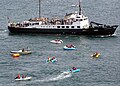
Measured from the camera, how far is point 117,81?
174 metres

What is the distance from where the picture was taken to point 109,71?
18388 centimetres

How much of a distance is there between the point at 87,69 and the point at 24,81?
73.1 feet

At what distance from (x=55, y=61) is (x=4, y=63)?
52.8 feet

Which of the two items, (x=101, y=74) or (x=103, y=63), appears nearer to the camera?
(x=101, y=74)

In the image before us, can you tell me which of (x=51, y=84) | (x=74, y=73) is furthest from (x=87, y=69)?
(x=51, y=84)

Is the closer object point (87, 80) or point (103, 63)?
point (87, 80)

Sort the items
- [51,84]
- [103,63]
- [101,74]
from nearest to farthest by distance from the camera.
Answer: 1. [51,84]
2. [101,74]
3. [103,63]

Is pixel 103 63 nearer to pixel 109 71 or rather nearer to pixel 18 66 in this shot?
pixel 109 71

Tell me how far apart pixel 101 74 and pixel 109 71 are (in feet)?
13.5

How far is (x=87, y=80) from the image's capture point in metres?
175

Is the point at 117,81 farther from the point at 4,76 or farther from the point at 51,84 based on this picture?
the point at 4,76

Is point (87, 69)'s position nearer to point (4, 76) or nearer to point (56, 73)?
point (56, 73)

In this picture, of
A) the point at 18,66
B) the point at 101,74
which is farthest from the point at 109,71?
the point at 18,66

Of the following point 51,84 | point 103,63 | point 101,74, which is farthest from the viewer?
A: point 103,63
